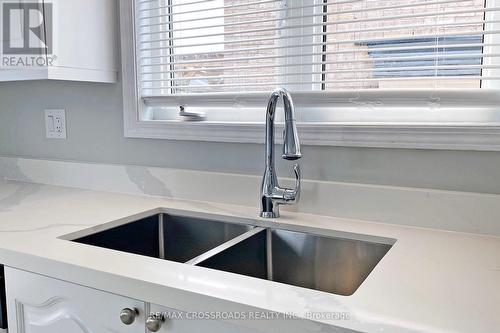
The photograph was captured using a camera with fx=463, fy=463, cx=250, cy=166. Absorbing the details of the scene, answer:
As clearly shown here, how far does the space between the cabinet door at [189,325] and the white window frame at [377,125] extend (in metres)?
0.66

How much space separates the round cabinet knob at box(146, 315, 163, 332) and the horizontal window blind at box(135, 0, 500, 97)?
2.60 ft

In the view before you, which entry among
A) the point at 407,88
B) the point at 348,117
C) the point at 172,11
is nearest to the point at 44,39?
the point at 172,11

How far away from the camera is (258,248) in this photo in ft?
3.97

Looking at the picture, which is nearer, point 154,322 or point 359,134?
point 154,322

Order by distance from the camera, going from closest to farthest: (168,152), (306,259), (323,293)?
1. (323,293)
2. (306,259)
3. (168,152)

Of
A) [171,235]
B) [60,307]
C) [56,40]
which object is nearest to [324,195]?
[171,235]

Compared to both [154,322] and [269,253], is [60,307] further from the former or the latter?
[269,253]

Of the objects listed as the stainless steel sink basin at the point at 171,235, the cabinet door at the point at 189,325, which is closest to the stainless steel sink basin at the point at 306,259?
the stainless steel sink basin at the point at 171,235

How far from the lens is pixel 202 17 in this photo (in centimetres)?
153

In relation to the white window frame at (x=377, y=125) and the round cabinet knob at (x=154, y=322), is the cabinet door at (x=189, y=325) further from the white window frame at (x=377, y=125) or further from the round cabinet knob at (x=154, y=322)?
the white window frame at (x=377, y=125)

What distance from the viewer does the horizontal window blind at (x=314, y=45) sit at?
1161mm

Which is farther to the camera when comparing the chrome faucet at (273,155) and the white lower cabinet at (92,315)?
the chrome faucet at (273,155)

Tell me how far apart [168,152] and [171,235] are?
0.31 meters

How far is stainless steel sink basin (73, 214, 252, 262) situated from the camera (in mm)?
1298
